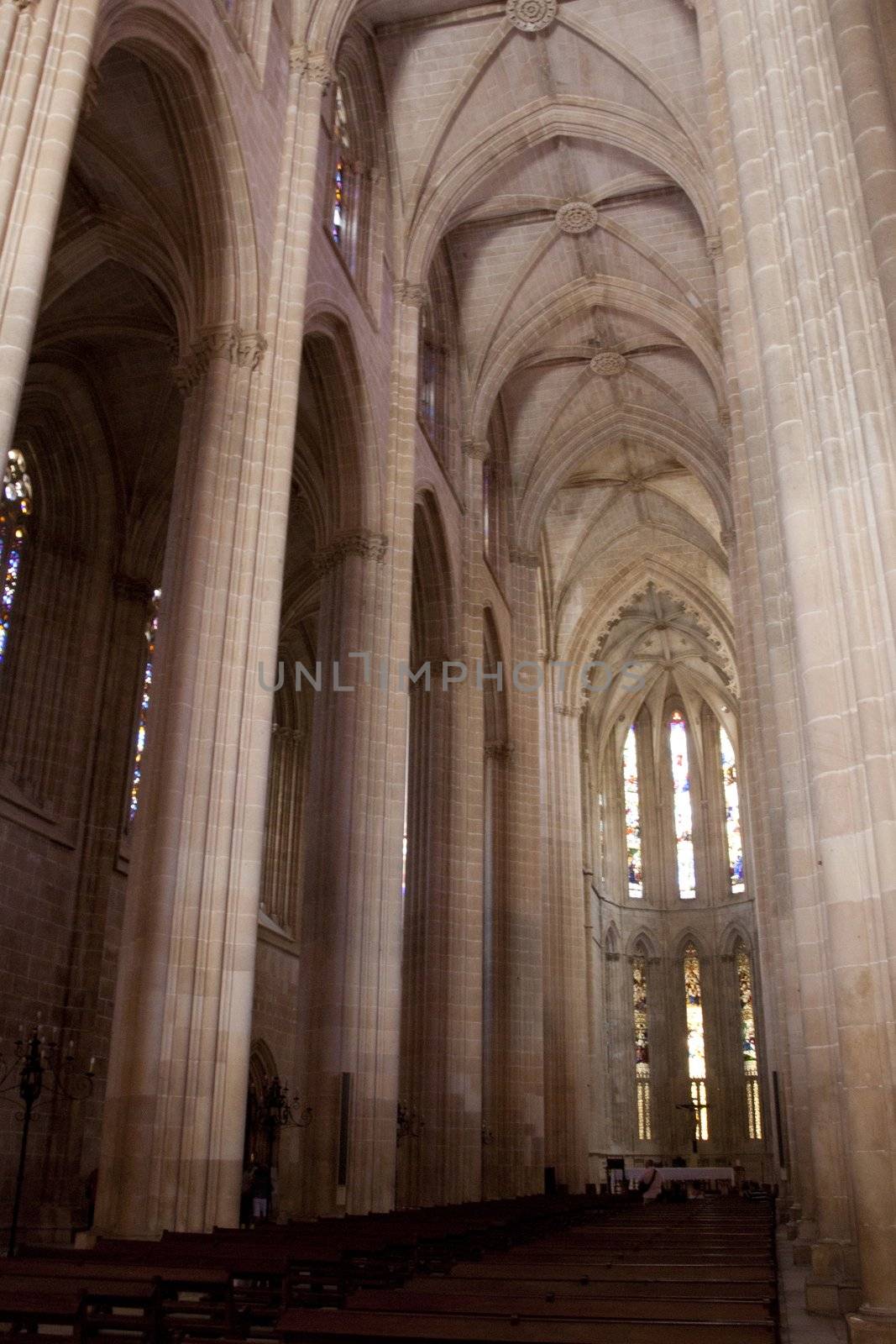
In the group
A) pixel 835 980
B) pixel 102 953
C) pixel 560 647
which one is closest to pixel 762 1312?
pixel 835 980

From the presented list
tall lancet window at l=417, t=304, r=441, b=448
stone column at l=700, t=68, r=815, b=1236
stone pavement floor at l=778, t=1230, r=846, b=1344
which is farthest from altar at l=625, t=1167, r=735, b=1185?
stone pavement floor at l=778, t=1230, r=846, b=1344

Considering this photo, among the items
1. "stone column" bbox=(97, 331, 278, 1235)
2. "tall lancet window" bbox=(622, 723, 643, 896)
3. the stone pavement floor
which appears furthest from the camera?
"tall lancet window" bbox=(622, 723, 643, 896)

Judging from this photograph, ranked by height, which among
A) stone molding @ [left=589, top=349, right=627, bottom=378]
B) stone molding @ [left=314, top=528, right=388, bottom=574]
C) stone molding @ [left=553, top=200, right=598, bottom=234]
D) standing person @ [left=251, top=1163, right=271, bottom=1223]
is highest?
stone molding @ [left=553, top=200, right=598, bottom=234]

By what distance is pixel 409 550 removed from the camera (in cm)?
1794

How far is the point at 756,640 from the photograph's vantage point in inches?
590

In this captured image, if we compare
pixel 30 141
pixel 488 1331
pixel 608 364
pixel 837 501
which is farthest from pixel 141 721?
pixel 488 1331

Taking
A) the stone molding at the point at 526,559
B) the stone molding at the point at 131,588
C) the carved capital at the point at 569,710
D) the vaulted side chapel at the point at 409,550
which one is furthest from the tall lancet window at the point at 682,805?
the stone molding at the point at 131,588

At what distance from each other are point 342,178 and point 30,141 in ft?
36.4

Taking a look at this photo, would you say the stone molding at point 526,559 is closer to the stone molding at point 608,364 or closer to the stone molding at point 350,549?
the stone molding at point 608,364

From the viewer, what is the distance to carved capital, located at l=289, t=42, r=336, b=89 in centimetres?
1526

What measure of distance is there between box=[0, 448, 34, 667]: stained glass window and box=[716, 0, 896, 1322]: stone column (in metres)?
13.3

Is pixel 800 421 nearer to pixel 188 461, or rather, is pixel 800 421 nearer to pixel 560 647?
pixel 188 461

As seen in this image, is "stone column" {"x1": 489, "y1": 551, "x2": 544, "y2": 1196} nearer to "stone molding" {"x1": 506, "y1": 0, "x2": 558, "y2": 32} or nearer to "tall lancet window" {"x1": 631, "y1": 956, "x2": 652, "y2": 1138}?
"stone molding" {"x1": 506, "y1": 0, "x2": 558, "y2": 32}

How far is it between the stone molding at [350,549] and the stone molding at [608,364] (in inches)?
458
